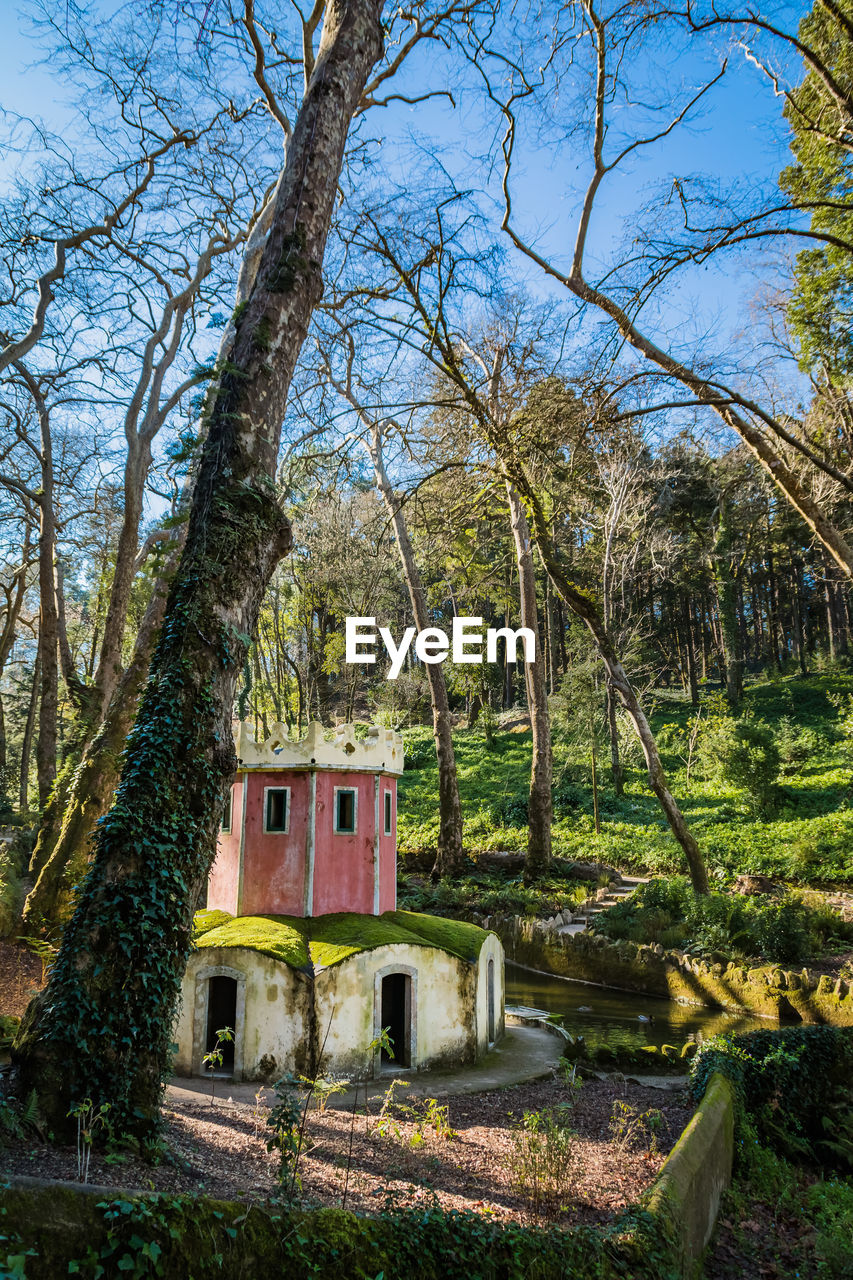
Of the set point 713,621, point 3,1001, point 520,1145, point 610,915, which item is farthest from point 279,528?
point 713,621

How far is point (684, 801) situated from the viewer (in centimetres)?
2616

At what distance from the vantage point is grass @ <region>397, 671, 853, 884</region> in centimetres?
2047

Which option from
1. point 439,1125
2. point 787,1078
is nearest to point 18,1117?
point 439,1125

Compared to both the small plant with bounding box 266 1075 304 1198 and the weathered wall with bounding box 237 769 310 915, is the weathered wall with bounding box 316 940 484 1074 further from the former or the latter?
the small plant with bounding box 266 1075 304 1198

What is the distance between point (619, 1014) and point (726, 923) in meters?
3.21

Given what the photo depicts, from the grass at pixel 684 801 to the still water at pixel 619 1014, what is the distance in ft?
16.5

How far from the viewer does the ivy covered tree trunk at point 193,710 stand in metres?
4.64

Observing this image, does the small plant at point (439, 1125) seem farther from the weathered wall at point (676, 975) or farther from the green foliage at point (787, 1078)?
the weathered wall at point (676, 975)

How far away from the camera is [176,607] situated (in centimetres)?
580

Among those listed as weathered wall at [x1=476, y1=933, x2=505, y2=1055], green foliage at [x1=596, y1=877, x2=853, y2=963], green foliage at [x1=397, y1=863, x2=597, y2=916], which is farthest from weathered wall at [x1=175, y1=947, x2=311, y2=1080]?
green foliage at [x1=397, y1=863, x2=597, y2=916]

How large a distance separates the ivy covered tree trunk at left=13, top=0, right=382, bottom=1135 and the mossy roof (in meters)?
5.65

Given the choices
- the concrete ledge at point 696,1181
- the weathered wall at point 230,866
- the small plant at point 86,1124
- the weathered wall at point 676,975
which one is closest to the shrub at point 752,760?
the weathered wall at point 676,975

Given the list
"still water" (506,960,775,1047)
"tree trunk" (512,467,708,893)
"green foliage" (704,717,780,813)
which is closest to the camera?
"tree trunk" (512,467,708,893)

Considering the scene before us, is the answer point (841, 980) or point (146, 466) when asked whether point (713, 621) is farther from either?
point (146, 466)
